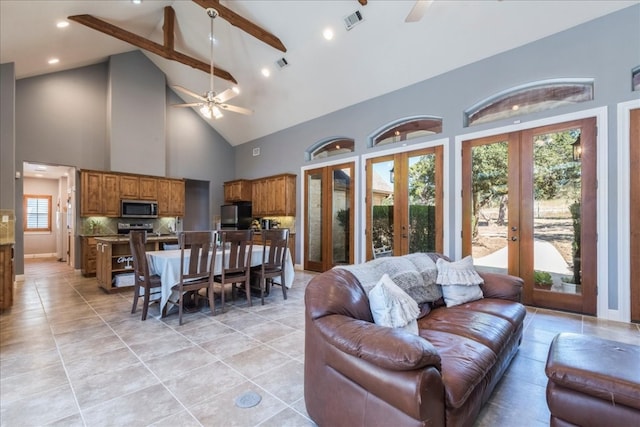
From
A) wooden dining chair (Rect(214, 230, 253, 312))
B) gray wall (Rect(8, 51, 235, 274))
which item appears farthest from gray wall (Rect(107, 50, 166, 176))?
Answer: wooden dining chair (Rect(214, 230, 253, 312))

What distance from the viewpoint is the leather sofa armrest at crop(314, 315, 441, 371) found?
1.29 m

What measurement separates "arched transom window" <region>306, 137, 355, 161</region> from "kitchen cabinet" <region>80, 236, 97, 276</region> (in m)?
5.28

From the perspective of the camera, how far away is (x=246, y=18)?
533 centimetres

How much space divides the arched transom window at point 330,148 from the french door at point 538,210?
260cm

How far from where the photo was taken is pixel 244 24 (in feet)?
16.9

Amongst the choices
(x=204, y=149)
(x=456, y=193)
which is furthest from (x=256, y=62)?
(x=456, y=193)

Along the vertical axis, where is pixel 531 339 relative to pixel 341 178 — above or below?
below

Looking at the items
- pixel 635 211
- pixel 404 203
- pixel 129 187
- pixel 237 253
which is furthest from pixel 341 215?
pixel 129 187

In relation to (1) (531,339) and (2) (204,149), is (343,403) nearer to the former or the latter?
(1) (531,339)

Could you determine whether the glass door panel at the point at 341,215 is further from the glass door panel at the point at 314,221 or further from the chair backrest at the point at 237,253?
the chair backrest at the point at 237,253

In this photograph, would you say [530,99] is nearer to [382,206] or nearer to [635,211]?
[635,211]

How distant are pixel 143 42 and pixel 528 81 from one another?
→ 272 inches

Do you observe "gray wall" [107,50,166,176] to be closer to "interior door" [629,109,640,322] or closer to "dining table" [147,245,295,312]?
"dining table" [147,245,295,312]

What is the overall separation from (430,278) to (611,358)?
1.33m
